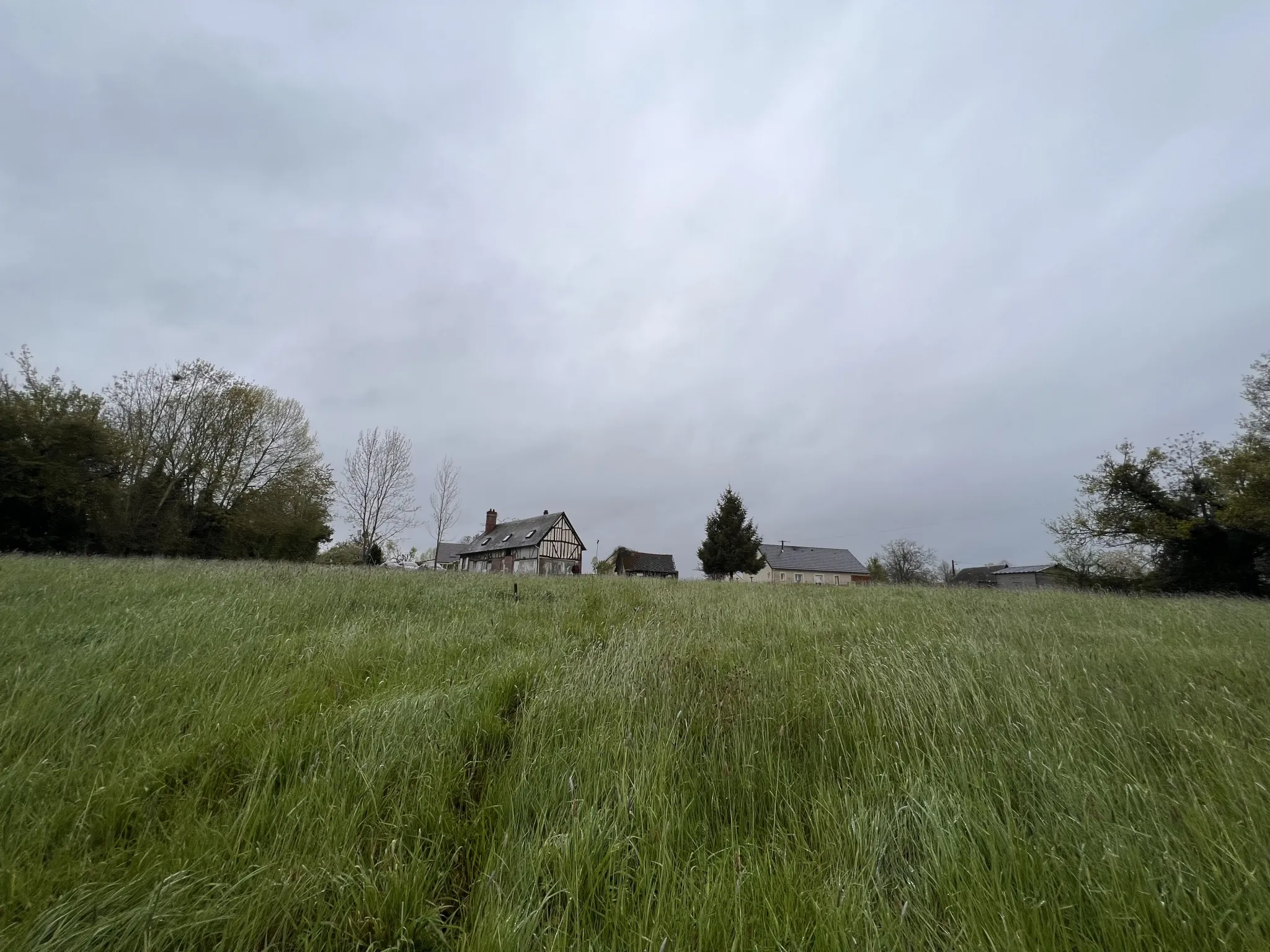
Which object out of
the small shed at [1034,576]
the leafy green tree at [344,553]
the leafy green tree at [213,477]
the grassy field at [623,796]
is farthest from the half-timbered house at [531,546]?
the grassy field at [623,796]

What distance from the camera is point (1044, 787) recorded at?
1.94 m

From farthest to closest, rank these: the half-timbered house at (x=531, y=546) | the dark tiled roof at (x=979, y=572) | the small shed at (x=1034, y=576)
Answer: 1. the dark tiled roof at (x=979, y=572)
2. the half-timbered house at (x=531, y=546)
3. the small shed at (x=1034, y=576)

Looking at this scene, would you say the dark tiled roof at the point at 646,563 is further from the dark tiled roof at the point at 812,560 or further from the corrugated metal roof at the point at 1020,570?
the corrugated metal roof at the point at 1020,570

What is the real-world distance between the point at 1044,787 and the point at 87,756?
4.32 m

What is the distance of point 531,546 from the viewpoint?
51688 millimetres

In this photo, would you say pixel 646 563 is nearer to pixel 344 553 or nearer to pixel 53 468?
pixel 344 553

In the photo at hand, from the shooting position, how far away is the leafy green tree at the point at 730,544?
4150 centimetres

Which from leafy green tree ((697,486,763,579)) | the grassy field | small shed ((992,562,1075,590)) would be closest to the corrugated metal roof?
small shed ((992,562,1075,590))

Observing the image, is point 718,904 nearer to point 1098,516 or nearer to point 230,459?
point 1098,516

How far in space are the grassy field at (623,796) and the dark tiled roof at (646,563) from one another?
6384 cm

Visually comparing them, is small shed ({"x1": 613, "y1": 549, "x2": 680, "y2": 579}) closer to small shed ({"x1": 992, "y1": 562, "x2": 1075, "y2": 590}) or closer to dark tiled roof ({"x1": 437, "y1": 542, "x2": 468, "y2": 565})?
dark tiled roof ({"x1": 437, "y1": 542, "x2": 468, "y2": 565})

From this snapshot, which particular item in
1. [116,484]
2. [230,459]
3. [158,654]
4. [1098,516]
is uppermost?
[230,459]

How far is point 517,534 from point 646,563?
2173 cm

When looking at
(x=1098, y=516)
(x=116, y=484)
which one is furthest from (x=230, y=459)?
(x=1098, y=516)
